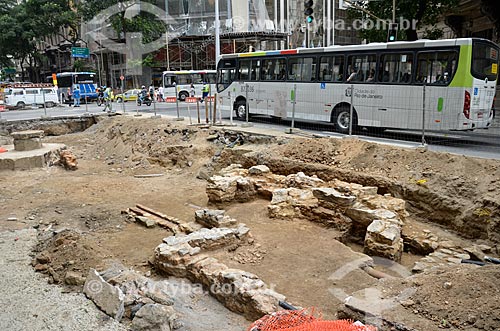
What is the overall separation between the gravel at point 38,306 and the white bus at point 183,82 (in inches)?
1191

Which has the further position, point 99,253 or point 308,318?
point 99,253

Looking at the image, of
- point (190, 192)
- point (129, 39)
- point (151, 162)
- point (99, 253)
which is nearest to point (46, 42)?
point (129, 39)

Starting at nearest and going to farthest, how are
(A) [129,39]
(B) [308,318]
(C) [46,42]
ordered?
(B) [308,318], (A) [129,39], (C) [46,42]

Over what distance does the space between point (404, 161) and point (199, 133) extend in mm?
8794

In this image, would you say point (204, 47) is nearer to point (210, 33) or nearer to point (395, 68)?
point (210, 33)

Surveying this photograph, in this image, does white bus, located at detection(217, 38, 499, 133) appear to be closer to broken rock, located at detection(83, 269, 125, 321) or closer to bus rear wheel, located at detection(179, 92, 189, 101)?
broken rock, located at detection(83, 269, 125, 321)

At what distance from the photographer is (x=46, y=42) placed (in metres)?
66.3

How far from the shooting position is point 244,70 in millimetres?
18844

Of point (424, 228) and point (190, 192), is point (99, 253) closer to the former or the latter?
point (190, 192)

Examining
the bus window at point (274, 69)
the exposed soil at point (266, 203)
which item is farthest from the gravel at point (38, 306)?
the bus window at point (274, 69)

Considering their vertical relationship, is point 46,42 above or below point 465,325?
above

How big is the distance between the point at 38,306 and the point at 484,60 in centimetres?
1286

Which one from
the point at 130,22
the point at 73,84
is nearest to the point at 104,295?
the point at 73,84

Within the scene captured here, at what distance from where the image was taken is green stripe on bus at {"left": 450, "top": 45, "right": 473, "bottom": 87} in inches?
460
